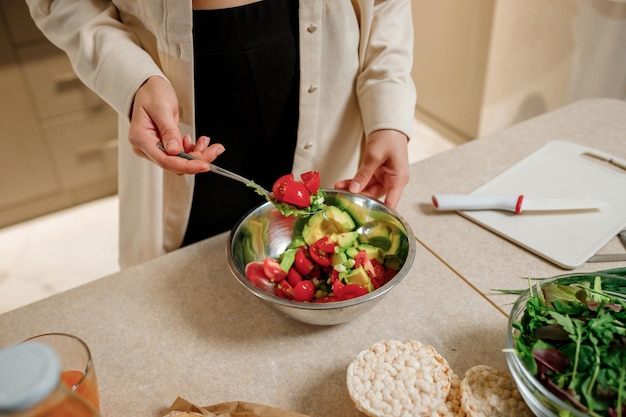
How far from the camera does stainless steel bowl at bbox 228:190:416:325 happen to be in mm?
716

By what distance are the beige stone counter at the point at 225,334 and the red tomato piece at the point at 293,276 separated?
0.19 feet

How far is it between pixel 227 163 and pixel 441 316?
583 mm

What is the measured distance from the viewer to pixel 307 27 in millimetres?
1027

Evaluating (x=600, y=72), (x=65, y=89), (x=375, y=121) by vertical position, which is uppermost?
(x=375, y=121)

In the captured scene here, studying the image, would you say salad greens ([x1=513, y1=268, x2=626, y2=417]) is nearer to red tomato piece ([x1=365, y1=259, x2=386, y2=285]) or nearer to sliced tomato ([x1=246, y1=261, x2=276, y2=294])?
red tomato piece ([x1=365, y1=259, x2=386, y2=285])

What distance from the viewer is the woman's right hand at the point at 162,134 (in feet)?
2.61

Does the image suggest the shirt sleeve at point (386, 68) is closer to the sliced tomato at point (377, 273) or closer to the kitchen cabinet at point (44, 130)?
the sliced tomato at point (377, 273)

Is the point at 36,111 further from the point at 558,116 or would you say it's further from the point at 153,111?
the point at 558,116

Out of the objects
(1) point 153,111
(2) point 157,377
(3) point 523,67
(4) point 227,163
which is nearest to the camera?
(2) point 157,377

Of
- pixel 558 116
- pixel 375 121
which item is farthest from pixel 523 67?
pixel 375 121

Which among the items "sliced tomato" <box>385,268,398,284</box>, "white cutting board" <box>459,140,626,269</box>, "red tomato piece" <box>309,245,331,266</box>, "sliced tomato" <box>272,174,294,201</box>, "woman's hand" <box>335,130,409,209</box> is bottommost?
"white cutting board" <box>459,140,626,269</box>

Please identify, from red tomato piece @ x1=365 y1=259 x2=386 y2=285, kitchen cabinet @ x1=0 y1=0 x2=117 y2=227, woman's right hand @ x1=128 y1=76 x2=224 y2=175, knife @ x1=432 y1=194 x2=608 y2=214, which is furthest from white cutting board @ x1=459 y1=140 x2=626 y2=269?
kitchen cabinet @ x1=0 y1=0 x2=117 y2=227

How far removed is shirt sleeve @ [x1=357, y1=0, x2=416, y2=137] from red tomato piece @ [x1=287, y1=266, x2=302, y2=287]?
341mm

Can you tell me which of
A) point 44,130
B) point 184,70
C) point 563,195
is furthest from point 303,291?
point 44,130
